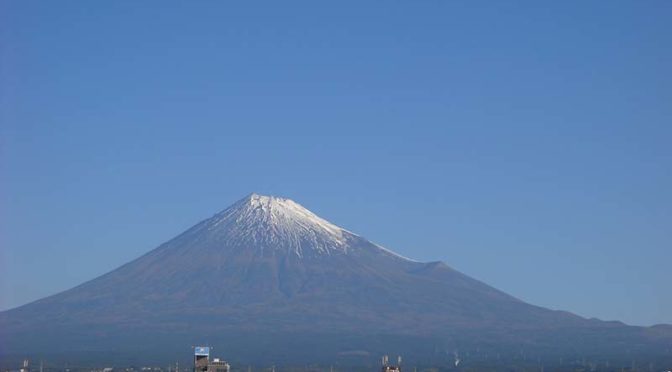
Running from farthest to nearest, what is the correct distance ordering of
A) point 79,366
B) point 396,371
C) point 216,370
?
point 79,366 < point 396,371 < point 216,370

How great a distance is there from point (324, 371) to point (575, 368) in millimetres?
33262

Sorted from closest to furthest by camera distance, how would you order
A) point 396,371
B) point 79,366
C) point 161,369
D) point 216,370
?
1. point 216,370
2. point 396,371
3. point 161,369
4. point 79,366

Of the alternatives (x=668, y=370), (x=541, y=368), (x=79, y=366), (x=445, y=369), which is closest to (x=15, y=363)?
(x=79, y=366)

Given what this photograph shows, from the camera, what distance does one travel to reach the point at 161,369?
180875 millimetres

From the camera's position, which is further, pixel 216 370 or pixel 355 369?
pixel 355 369

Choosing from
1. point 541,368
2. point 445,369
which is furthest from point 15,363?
point 541,368

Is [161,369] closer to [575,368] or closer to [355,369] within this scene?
[355,369]

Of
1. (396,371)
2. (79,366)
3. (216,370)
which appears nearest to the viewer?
(216,370)

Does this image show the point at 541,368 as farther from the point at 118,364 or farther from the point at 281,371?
the point at 118,364

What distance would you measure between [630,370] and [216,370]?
89.6 meters

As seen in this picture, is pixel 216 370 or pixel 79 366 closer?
pixel 216 370

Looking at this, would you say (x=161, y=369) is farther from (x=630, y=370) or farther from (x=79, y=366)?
(x=630, y=370)

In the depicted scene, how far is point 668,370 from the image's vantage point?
188 metres

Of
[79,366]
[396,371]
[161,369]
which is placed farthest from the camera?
[79,366]
